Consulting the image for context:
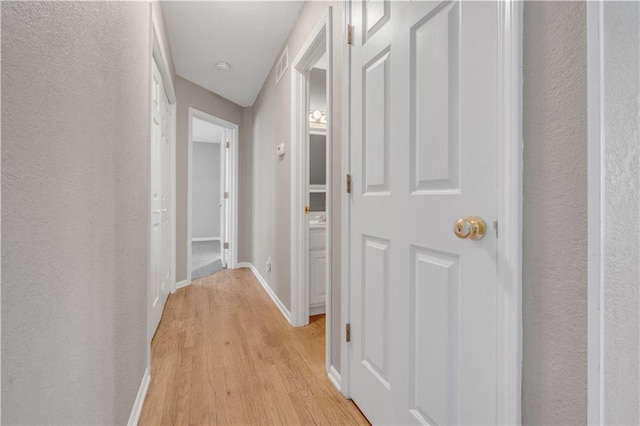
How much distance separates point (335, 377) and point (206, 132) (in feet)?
19.7

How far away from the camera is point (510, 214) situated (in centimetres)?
71

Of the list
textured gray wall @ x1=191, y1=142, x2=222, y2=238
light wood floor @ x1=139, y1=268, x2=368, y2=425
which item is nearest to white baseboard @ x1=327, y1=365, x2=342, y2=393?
light wood floor @ x1=139, y1=268, x2=368, y2=425

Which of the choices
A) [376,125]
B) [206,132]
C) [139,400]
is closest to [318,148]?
[376,125]

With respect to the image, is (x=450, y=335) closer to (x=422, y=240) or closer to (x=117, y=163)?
(x=422, y=240)

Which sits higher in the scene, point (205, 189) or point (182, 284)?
point (205, 189)

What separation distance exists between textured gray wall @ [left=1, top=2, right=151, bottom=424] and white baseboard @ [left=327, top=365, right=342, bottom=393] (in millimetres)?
923

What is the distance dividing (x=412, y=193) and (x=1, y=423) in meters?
1.07

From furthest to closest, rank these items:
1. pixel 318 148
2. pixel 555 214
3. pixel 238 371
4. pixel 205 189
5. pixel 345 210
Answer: pixel 205 189 → pixel 318 148 → pixel 238 371 → pixel 345 210 → pixel 555 214

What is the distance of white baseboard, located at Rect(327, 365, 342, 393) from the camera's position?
1.56 m

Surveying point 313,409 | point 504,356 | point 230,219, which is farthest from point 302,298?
point 230,219
